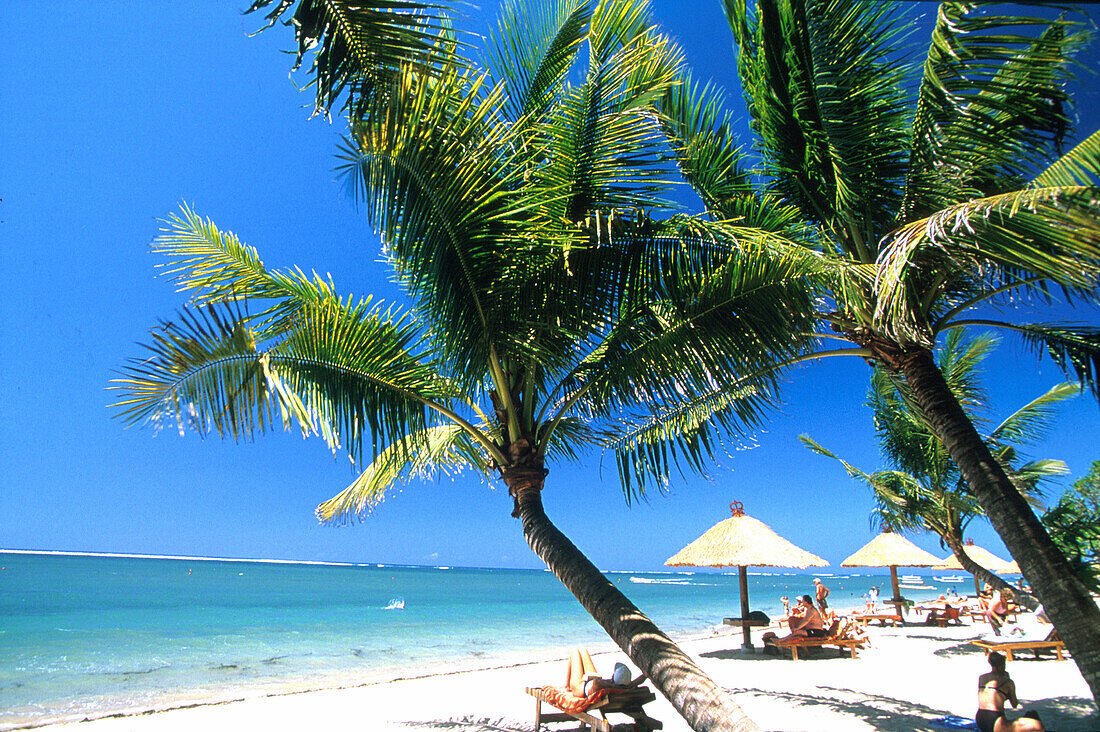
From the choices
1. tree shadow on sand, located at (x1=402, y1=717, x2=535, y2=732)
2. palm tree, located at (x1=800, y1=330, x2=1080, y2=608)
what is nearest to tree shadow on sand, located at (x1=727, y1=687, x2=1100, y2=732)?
tree shadow on sand, located at (x1=402, y1=717, x2=535, y2=732)

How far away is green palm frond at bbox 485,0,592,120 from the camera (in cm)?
397

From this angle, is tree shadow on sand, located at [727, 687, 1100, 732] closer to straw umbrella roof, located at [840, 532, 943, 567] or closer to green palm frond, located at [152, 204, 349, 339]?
green palm frond, located at [152, 204, 349, 339]

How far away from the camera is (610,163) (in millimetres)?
3842

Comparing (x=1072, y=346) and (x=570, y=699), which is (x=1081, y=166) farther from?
(x=570, y=699)

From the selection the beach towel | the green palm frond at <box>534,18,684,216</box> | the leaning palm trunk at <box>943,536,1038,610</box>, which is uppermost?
the green palm frond at <box>534,18,684,216</box>

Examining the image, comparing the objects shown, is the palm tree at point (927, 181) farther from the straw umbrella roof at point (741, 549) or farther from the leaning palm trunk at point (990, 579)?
the straw umbrella roof at point (741, 549)

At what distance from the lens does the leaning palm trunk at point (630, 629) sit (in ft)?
9.15

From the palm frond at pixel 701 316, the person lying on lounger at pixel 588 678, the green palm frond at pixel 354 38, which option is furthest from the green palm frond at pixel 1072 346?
the green palm frond at pixel 354 38

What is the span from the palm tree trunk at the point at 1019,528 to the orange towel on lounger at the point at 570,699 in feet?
10.8

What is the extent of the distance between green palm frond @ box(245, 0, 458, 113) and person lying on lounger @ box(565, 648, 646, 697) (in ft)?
15.7

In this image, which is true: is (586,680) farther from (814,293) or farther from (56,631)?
(56,631)

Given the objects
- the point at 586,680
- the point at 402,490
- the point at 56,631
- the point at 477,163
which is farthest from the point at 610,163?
the point at 56,631

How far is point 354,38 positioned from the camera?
7.39 ft

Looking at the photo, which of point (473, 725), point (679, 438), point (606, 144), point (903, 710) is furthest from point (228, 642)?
point (606, 144)
